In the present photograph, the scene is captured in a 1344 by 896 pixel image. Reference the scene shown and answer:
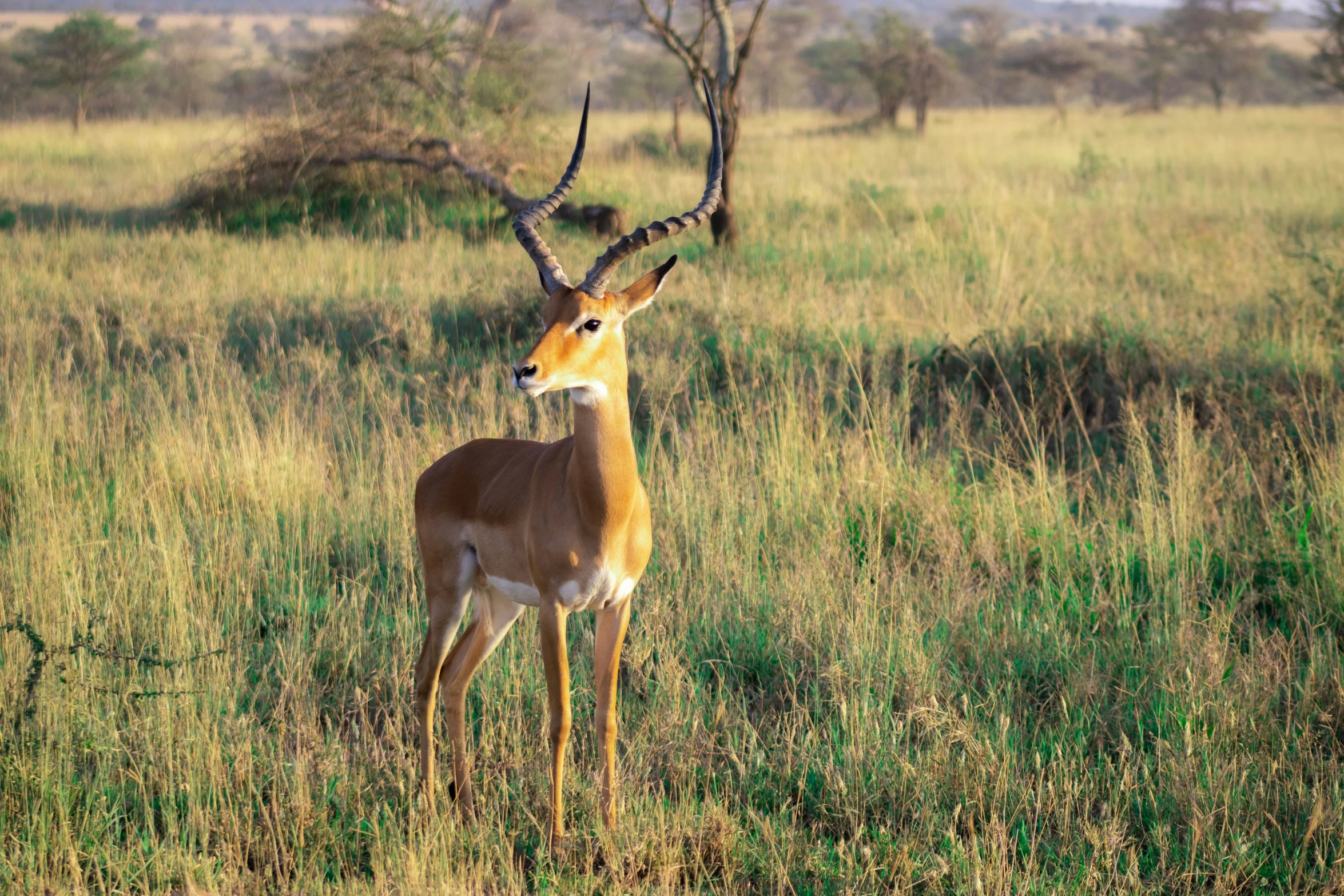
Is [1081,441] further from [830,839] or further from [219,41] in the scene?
[219,41]

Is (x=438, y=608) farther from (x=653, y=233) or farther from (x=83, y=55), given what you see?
(x=83, y=55)

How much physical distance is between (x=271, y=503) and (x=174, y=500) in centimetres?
45

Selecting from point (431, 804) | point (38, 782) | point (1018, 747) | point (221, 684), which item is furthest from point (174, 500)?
point (1018, 747)

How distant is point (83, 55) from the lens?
2720 centimetres

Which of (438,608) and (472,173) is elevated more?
(472,173)

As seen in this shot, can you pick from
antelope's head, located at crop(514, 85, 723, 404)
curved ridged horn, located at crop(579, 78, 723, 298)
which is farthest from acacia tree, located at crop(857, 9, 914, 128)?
antelope's head, located at crop(514, 85, 723, 404)

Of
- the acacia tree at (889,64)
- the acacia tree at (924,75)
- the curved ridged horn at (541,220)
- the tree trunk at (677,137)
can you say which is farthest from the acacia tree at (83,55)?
the curved ridged horn at (541,220)

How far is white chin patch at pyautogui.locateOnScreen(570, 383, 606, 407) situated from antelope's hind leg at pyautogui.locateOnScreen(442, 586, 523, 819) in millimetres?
Answer: 761

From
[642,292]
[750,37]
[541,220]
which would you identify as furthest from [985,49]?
[642,292]

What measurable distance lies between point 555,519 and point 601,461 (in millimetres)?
181

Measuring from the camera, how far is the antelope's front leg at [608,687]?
9.30 feet

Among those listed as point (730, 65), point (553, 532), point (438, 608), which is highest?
point (730, 65)

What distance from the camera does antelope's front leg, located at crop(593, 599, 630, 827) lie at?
2.84 meters

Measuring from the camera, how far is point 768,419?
19.1ft
